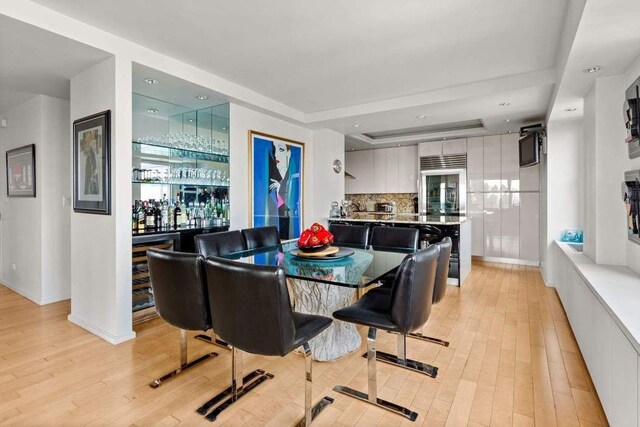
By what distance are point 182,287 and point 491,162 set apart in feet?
19.7

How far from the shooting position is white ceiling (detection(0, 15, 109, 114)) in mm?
2354

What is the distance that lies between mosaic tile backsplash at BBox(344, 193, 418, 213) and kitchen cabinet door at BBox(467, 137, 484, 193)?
1.20 metres

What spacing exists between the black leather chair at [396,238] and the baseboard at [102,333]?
237cm

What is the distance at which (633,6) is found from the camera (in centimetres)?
170

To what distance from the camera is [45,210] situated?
151 inches

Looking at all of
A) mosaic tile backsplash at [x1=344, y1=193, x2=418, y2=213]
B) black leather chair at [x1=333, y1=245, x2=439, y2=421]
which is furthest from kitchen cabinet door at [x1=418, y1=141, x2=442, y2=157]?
black leather chair at [x1=333, y1=245, x2=439, y2=421]

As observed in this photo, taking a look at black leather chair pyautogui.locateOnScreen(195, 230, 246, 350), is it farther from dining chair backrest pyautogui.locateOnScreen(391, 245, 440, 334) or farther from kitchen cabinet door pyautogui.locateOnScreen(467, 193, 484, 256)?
kitchen cabinet door pyautogui.locateOnScreen(467, 193, 484, 256)

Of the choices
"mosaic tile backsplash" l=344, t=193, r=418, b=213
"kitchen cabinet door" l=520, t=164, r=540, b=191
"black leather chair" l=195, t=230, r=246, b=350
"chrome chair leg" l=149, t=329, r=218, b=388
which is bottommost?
"chrome chair leg" l=149, t=329, r=218, b=388

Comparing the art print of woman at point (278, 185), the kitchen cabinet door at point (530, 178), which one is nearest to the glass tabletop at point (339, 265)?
the art print of woman at point (278, 185)

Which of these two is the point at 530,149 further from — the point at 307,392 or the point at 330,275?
the point at 307,392

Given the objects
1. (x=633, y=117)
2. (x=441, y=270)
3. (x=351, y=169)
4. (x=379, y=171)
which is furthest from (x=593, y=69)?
→ (x=351, y=169)

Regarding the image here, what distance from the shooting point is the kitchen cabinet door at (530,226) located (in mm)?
5738

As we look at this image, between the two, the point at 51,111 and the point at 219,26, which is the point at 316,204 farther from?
the point at 51,111

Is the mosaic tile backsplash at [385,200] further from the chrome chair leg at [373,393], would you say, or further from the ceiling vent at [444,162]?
the chrome chair leg at [373,393]
